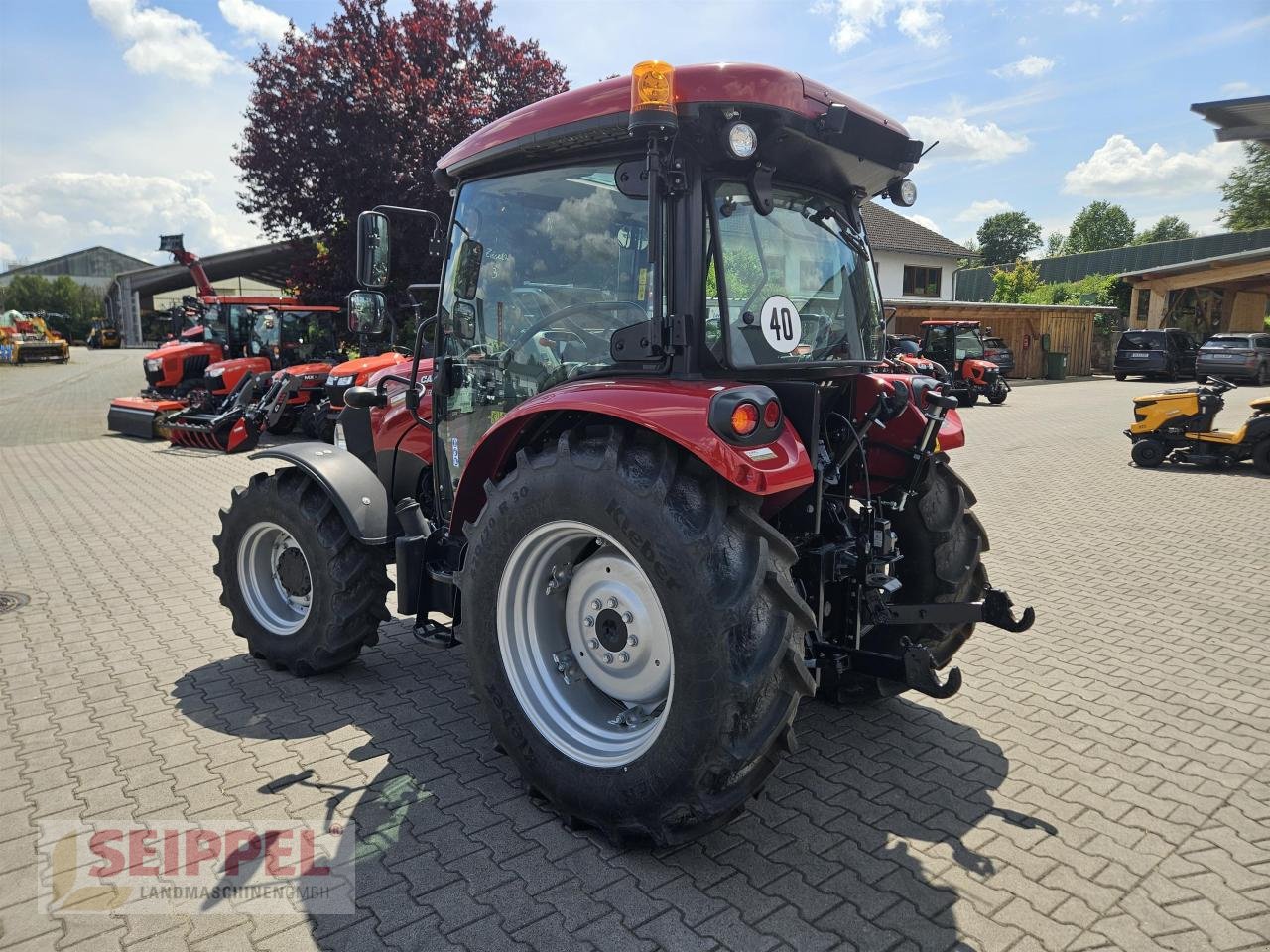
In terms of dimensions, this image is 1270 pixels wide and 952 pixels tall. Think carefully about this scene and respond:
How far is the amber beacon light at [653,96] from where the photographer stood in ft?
8.37

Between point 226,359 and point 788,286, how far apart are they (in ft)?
53.1

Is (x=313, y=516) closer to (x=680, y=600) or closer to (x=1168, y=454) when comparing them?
(x=680, y=600)

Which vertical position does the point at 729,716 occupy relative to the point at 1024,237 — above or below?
below

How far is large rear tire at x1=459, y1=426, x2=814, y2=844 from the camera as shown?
2.48 m

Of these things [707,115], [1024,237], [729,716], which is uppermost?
[1024,237]

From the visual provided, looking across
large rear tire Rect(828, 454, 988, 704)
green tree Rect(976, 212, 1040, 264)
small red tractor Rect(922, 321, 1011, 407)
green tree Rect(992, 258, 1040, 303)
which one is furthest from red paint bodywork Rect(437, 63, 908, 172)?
→ green tree Rect(976, 212, 1040, 264)

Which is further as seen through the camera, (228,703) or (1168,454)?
(1168,454)

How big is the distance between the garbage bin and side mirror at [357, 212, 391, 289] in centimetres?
3012

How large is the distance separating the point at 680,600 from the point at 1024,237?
327 feet

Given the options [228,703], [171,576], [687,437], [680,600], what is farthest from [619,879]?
[171,576]

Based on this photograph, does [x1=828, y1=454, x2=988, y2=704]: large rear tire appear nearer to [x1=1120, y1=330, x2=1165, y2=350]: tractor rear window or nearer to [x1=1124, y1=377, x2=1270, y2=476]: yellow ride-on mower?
[x1=1124, y1=377, x2=1270, y2=476]: yellow ride-on mower

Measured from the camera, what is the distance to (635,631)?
2.90 m

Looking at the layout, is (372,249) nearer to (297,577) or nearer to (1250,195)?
(297,577)

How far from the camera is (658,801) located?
2.61 meters
